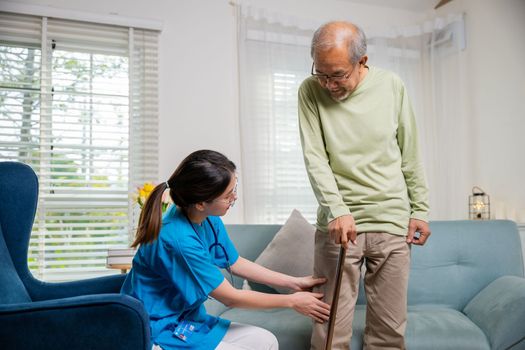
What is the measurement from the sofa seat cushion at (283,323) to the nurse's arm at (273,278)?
23.8 inches

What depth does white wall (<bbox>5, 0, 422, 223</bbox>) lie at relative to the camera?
11.2 feet

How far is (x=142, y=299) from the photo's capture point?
1.52 metres

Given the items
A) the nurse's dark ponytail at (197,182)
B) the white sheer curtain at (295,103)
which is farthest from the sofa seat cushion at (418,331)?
the white sheer curtain at (295,103)

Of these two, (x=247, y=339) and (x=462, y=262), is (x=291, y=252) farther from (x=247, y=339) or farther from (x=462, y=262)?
(x=247, y=339)

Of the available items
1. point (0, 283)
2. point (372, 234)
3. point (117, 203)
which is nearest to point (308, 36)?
point (117, 203)

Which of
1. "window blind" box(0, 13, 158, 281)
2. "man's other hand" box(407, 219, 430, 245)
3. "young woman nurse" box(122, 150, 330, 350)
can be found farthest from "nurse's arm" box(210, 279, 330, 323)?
"window blind" box(0, 13, 158, 281)

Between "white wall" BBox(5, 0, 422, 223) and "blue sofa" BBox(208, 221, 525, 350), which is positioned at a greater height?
"white wall" BBox(5, 0, 422, 223)

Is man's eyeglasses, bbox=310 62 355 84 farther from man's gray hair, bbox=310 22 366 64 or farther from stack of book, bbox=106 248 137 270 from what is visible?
stack of book, bbox=106 248 137 270

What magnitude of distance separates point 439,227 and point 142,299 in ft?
6.13

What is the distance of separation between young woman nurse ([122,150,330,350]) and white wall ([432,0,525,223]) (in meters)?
2.49

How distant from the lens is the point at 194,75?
351cm

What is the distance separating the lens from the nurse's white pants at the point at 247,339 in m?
1.53

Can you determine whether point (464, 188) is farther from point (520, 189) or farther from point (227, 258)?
point (227, 258)

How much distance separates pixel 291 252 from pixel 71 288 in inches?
47.0
